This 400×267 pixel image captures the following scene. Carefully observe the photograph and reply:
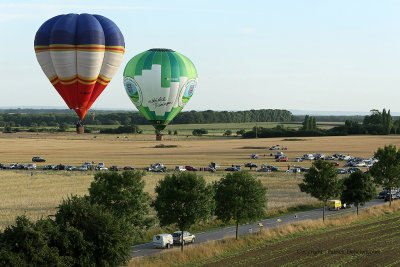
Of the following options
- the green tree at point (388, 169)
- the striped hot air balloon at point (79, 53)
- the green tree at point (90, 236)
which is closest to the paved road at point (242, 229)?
the green tree at point (388, 169)

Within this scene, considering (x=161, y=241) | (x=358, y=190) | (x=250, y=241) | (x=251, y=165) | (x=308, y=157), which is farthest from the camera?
(x=308, y=157)

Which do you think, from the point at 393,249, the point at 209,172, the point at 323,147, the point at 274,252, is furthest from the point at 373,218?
the point at 323,147

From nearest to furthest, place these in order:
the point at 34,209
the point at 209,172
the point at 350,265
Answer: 1. the point at 350,265
2. the point at 34,209
3. the point at 209,172

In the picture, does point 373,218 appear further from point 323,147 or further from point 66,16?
point 323,147

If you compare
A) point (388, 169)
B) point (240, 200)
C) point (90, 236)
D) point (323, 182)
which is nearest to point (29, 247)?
point (90, 236)

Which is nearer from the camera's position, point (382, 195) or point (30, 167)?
point (382, 195)

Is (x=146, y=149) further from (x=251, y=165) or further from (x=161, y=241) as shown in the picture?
(x=161, y=241)
